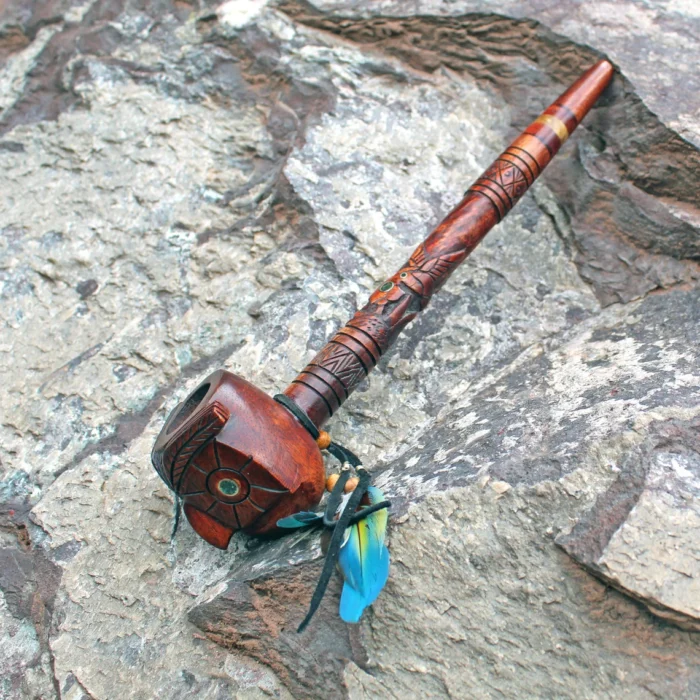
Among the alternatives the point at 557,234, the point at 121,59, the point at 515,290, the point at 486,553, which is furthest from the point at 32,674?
the point at 121,59

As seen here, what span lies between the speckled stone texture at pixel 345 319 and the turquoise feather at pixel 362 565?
0.17 ft

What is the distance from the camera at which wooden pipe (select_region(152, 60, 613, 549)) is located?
57.5 inches

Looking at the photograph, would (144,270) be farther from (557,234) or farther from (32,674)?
(557,234)

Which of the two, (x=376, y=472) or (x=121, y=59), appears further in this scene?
(x=121, y=59)

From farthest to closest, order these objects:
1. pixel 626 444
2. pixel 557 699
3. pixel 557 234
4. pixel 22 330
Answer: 1. pixel 557 234
2. pixel 22 330
3. pixel 626 444
4. pixel 557 699

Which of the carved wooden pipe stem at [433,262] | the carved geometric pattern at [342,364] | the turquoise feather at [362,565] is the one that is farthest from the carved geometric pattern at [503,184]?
the turquoise feather at [362,565]

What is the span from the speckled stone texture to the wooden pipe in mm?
134

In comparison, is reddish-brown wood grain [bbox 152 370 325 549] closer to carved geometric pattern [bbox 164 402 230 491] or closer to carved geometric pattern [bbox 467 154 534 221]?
carved geometric pattern [bbox 164 402 230 491]

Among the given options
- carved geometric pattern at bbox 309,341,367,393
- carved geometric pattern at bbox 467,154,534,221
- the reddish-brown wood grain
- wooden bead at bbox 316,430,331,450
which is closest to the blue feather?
the reddish-brown wood grain

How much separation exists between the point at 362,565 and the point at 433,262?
2.77ft

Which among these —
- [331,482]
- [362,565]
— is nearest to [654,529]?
[362,565]

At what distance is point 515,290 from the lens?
2.14 meters

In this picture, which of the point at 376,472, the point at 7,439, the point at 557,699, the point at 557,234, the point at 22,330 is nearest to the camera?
the point at 557,699

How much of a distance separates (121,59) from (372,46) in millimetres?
931
